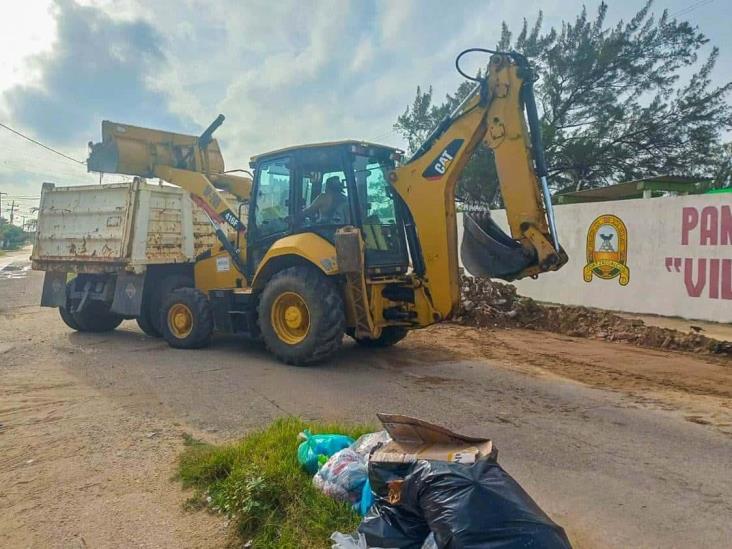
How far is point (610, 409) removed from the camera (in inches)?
211

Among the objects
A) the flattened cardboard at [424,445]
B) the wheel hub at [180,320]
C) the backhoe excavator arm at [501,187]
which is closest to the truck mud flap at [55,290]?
the wheel hub at [180,320]

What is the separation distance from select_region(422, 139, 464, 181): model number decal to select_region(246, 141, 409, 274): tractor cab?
2.32 feet

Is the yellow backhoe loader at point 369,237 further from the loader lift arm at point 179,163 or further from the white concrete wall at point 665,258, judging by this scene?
the white concrete wall at point 665,258

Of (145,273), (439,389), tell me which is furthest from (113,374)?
(439,389)

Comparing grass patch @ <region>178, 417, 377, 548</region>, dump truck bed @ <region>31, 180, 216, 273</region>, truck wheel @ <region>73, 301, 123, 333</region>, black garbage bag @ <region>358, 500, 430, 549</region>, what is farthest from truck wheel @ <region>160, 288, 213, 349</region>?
black garbage bag @ <region>358, 500, 430, 549</region>

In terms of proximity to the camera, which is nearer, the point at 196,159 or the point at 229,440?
the point at 229,440

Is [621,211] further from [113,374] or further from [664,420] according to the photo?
[113,374]

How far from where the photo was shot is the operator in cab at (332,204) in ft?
23.0

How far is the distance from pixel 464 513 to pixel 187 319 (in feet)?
22.2

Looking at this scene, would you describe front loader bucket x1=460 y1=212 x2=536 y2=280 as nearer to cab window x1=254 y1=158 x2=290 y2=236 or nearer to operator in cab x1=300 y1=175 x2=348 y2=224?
operator in cab x1=300 y1=175 x2=348 y2=224

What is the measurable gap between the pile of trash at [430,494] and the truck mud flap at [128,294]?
21.2ft

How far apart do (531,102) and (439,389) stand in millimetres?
3204

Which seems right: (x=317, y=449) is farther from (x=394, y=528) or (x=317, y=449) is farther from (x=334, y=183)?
(x=334, y=183)

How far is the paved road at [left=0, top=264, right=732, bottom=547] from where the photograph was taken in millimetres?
3338
